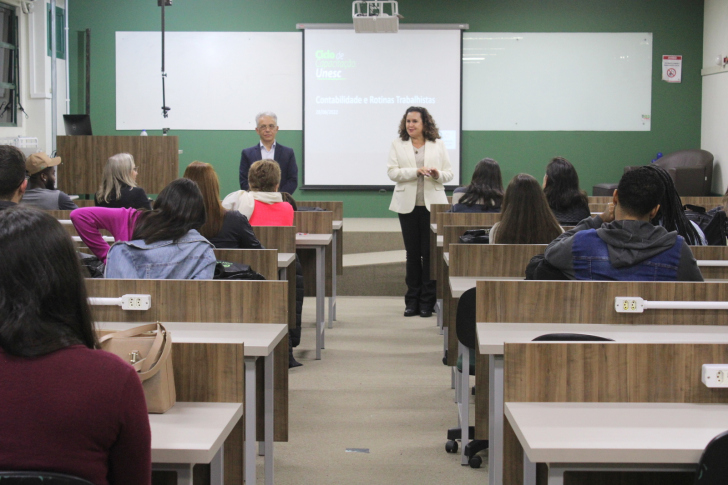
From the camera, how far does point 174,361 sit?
186 centimetres

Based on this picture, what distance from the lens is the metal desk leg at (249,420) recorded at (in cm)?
208

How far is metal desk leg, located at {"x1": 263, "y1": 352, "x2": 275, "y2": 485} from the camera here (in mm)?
2377

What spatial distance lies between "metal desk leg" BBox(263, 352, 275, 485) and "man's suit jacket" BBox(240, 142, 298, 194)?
363cm

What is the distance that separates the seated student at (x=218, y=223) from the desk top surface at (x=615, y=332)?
164 cm

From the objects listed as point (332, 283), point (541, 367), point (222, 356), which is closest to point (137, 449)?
point (222, 356)

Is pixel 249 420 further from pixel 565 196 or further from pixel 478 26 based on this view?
pixel 478 26

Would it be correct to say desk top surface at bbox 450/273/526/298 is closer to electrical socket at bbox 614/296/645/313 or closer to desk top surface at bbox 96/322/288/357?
electrical socket at bbox 614/296/645/313

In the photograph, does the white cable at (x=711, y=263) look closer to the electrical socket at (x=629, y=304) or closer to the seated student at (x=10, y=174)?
the electrical socket at (x=629, y=304)

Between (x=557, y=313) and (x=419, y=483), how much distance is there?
3.06 ft

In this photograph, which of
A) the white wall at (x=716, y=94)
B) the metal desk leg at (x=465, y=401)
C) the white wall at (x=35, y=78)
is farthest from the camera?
the white wall at (x=716, y=94)

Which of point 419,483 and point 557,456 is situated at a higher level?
point 557,456

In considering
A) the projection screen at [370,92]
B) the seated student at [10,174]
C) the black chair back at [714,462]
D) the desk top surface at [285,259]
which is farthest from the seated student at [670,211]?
the projection screen at [370,92]

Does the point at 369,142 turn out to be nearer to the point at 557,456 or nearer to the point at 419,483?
the point at 419,483

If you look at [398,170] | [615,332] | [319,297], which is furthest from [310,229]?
[615,332]
